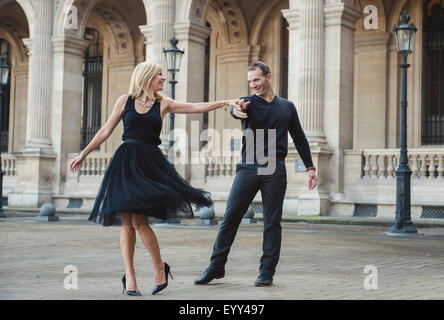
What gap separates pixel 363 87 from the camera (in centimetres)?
2375

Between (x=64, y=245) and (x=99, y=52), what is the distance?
842 inches

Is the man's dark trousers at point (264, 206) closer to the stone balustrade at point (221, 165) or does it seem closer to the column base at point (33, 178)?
the stone balustrade at point (221, 165)

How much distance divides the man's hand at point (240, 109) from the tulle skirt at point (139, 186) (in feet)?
2.31

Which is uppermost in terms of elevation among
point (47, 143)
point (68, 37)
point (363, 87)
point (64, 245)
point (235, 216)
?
point (68, 37)

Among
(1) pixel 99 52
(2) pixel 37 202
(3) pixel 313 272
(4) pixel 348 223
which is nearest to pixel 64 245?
(3) pixel 313 272

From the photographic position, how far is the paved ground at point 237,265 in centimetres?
562

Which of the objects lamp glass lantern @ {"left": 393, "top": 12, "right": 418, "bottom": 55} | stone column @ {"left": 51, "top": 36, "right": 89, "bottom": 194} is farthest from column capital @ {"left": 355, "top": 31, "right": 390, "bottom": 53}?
lamp glass lantern @ {"left": 393, "top": 12, "right": 418, "bottom": 55}

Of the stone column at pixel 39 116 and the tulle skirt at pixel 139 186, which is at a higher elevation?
the stone column at pixel 39 116

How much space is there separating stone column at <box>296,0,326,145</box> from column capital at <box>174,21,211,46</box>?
156 inches

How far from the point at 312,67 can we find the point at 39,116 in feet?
32.7

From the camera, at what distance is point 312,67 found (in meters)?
19.2

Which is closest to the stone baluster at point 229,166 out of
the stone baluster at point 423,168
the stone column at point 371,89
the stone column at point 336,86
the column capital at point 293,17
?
the stone column at point 336,86

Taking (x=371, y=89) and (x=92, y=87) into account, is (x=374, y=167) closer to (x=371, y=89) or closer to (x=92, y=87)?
(x=371, y=89)
